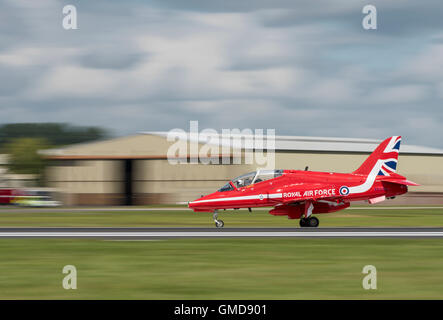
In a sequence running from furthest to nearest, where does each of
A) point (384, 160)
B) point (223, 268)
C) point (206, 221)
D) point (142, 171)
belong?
point (142, 171) < point (206, 221) < point (384, 160) < point (223, 268)

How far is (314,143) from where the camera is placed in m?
84.4

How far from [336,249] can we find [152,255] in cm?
591

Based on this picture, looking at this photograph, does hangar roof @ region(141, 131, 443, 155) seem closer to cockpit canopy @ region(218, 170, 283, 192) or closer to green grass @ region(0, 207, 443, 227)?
green grass @ region(0, 207, 443, 227)

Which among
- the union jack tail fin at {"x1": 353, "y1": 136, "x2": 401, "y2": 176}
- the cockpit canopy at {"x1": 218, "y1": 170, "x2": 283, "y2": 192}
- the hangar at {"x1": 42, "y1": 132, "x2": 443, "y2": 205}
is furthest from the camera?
the hangar at {"x1": 42, "y1": 132, "x2": 443, "y2": 205}

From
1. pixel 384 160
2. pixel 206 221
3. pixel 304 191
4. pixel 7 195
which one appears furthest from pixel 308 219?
pixel 7 195

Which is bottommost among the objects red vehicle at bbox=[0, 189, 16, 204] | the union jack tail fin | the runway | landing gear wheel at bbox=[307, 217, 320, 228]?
the runway

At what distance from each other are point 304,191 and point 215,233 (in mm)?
5758

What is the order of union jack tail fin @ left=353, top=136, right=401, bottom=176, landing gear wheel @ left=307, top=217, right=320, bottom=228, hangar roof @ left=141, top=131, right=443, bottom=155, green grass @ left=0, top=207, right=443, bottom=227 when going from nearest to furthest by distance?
landing gear wheel @ left=307, top=217, right=320, bottom=228 < union jack tail fin @ left=353, top=136, right=401, bottom=176 < green grass @ left=0, top=207, right=443, bottom=227 < hangar roof @ left=141, top=131, right=443, bottom=155

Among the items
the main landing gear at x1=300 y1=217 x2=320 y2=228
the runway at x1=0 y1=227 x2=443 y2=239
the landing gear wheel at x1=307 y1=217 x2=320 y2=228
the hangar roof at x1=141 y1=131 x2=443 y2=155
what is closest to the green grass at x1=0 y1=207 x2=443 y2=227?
the main landing gear at x1=300 y1=217 x2=320 y2=228

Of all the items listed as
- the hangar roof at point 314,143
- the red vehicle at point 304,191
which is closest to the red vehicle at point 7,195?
the hangar roof at point 314,143

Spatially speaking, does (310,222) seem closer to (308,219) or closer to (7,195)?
(308,219)

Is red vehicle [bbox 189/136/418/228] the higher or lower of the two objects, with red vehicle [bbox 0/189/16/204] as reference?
lower

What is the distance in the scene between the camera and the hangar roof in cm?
7319

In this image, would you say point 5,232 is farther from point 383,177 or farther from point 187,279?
point 383,177
